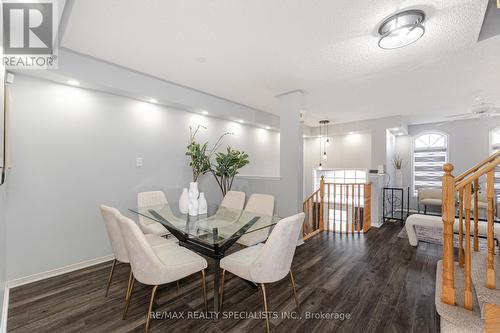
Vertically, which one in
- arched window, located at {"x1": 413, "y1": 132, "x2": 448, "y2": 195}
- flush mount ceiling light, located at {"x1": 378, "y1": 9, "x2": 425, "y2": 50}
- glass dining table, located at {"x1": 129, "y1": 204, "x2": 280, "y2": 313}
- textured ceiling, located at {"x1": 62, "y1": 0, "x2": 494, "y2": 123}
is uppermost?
textured ceiling, located at {"x1": 62, "y1": 0, "x2": 494, "y2": 123}

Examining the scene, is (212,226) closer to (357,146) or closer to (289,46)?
(289,46)

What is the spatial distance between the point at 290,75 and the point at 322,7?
1330 millimetres

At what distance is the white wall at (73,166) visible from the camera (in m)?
2.44

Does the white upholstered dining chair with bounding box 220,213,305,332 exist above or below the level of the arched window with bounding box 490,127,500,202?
below

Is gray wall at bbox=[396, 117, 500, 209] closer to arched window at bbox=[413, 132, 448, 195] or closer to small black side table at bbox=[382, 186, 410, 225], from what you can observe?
arched window at bbox=[413, 132, 448, 195]

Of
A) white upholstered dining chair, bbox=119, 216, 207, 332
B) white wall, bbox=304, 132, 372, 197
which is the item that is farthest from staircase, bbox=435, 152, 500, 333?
white wall, bbox=304, 132, 372, 197

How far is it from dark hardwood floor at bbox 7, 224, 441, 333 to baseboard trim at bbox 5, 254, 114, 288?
96mm

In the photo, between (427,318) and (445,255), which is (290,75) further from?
(427,318)

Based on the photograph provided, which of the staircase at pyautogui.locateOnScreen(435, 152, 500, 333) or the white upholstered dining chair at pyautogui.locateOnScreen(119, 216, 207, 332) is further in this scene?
the white upholstered dining chair at pyautogui.locateOnScreen(119, 216, 207, 332)

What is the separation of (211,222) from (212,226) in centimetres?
16

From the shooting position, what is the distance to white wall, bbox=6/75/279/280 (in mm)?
2439

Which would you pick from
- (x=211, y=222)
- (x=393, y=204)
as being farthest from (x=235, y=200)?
(x=393, y=204)

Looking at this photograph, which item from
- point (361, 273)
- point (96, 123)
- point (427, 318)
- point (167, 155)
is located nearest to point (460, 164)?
point (361, 273)

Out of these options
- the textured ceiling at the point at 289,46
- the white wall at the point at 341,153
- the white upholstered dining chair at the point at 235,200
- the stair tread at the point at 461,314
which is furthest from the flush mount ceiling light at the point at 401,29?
the white wall at the point at 341,153
